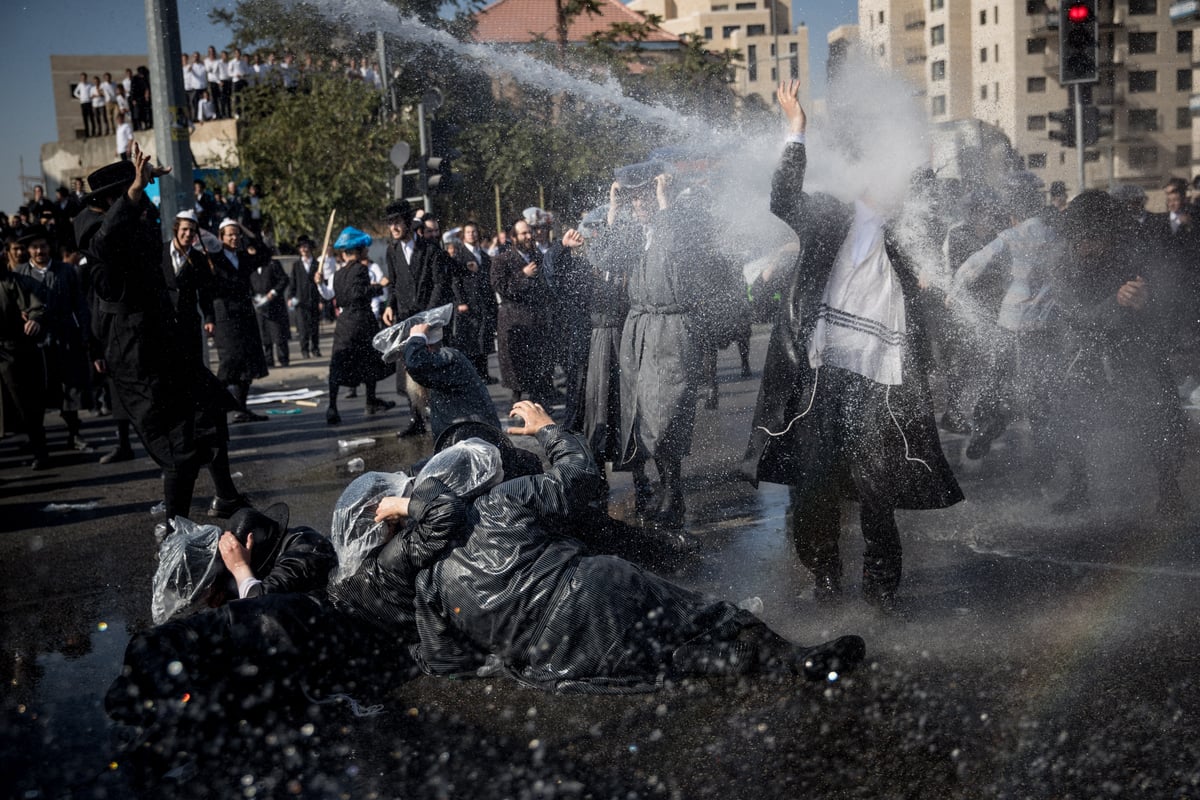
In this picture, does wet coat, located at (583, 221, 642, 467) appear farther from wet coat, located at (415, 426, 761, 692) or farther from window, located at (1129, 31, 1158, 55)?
window, located at (1129, 31, 1158, 55)

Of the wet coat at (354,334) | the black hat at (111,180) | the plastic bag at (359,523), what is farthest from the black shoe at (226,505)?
the wet coat at (354,334)

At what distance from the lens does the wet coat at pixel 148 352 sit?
6.59 m

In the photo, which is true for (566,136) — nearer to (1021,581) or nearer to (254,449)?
(254,449)

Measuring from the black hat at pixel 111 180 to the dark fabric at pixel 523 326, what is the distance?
4074mm

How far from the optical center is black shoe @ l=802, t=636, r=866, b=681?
386 centimetres

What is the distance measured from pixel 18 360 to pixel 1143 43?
23.0m

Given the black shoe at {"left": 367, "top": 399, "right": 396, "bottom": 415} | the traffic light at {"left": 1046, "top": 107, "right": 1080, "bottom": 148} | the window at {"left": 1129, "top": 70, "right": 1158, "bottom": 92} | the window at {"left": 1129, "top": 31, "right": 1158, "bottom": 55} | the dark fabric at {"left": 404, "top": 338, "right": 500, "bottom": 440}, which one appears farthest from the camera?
the window at {"left": 1129, "top": 70, "right": 1158, "bottom": 92}

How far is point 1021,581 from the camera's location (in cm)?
506

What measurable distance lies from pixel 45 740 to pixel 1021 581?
12.4ft

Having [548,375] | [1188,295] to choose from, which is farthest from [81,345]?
[1188,295]

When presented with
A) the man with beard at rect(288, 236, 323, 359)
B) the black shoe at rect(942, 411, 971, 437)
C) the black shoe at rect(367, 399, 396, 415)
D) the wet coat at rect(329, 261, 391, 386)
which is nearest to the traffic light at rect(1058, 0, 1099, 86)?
the black shoe at rect(942, 411, 971, 437)

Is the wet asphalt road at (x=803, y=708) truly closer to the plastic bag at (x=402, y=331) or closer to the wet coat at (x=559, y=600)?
the wet coat at (x=559, y=600)

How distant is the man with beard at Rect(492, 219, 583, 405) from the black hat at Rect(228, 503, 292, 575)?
5448 mm

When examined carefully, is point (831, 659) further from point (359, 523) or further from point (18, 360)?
point (18, 360)
